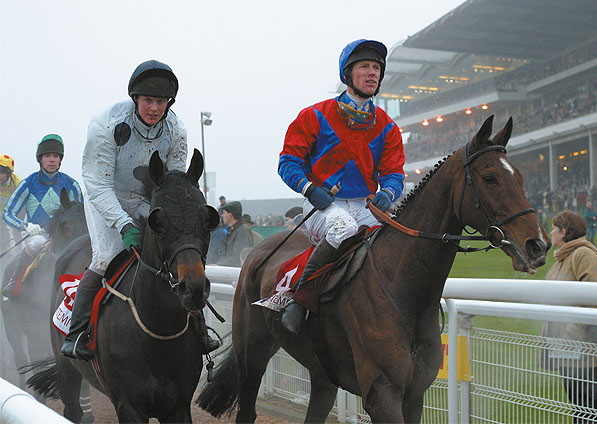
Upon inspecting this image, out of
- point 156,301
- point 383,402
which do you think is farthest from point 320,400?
point 156,301

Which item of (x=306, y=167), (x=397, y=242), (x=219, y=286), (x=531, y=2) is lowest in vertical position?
(x=219, y=286)

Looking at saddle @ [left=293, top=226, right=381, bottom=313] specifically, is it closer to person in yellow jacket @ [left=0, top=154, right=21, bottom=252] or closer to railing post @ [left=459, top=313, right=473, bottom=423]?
railing post @ [left=459, top=313, right=473, bottom=423]

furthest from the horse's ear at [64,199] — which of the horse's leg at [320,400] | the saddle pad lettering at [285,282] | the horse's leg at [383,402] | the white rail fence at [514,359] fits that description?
the horse's leg at [383,402]

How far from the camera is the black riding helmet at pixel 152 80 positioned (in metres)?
3.51

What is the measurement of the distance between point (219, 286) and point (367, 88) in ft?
10.9

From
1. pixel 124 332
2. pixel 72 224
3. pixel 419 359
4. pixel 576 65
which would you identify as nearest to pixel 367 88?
pixel 419 359

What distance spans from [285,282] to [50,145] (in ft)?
12.4

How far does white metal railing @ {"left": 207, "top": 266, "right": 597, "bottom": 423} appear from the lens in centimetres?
342

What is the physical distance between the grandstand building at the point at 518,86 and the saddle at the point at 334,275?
87.6ft

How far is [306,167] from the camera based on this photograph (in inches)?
153

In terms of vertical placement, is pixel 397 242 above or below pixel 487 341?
above

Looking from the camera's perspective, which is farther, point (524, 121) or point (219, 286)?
point (524, 121)

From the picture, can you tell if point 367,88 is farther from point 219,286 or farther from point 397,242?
point 219,286

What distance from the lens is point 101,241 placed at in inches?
147
